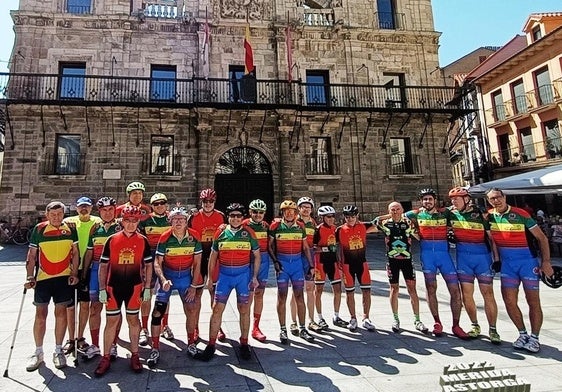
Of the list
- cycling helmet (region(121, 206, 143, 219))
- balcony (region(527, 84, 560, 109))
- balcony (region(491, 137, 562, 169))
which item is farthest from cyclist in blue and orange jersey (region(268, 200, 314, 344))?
balcony (region(527, 84, 560, 109))

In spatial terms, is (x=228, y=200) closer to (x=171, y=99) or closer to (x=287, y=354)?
(x=171, y=99)

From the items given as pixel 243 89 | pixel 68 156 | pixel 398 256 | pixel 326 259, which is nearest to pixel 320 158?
pixel 243 89

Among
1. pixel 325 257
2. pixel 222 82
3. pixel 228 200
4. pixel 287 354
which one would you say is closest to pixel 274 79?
pixel 222 82

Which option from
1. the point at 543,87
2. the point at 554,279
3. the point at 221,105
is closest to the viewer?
the point at 554,279

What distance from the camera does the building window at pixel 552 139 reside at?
762 inches

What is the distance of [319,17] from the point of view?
17.7 m

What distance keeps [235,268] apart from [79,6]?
17988 mm

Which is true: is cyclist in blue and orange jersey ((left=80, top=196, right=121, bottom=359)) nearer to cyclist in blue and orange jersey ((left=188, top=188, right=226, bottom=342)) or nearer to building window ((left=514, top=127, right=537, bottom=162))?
cyclist in blue and orange jersey ((left=188, top=188, right=226, bottom=342))

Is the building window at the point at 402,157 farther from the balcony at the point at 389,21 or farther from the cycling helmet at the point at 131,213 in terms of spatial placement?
the cycling helmet at the point at 131,213

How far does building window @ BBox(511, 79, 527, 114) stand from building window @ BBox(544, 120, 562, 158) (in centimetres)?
186

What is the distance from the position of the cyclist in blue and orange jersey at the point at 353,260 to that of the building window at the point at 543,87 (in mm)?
21341

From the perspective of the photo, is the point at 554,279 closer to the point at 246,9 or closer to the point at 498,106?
the point at 246,9

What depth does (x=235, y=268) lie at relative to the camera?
4102mm

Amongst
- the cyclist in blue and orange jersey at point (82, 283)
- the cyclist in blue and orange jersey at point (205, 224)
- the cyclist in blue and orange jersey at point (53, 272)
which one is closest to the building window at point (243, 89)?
the cyclist in blue and orange jersey at point (205, 224)
